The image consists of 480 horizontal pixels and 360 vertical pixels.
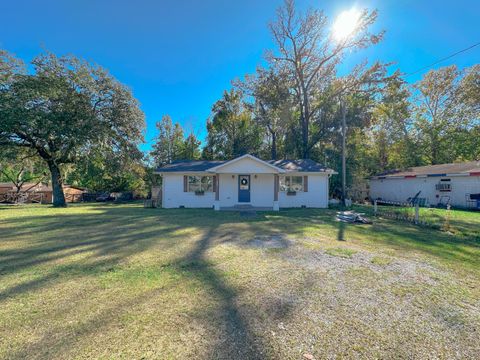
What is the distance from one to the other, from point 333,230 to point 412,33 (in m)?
12.6

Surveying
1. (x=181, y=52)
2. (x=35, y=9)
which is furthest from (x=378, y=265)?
(x=35, y=9)

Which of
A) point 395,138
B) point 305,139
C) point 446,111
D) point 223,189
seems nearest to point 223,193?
point 223,189

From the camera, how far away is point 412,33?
12.4m

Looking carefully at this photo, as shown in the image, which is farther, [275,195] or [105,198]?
[105,198]

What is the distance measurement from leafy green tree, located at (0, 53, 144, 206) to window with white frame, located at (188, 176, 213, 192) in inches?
269

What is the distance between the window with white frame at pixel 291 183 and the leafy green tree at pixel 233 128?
39.7 feet

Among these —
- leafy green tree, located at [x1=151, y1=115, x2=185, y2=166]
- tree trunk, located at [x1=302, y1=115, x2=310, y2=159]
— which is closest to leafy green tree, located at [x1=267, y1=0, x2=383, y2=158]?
tree trunk, located at [x1=302, y1=115, x2=310, y2=159]

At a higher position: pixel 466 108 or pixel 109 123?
pixel 466 108

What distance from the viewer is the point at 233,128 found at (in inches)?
1065

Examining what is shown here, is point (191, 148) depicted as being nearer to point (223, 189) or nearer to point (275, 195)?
point (223, 189)

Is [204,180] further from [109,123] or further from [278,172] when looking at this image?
[109,123]

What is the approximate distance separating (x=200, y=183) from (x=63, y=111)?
10540 millimetres

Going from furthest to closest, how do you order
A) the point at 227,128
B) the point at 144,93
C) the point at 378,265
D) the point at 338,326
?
the point at 227,128 → the point at 144,93 → the point at 378,265 → the point at 338,326

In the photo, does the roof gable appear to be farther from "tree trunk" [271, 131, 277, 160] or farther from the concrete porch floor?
"tree trunk" [271, 131, 277, 160]
